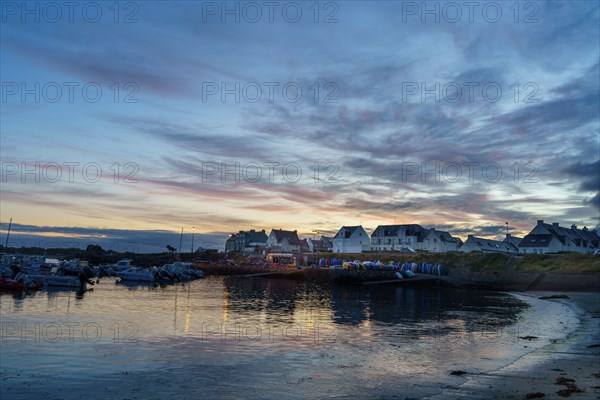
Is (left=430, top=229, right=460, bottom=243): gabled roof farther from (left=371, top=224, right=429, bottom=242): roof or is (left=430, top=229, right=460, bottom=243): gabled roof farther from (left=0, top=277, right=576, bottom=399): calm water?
(left=0, top=277, right=576, bottom=399): calm water

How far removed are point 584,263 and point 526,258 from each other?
582 inches

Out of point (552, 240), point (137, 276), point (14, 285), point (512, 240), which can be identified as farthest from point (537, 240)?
point (14, 285)

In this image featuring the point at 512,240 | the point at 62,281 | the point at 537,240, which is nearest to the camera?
the point at 62,281

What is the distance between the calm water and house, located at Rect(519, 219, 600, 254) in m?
93.3

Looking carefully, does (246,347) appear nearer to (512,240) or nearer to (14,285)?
(14,285)

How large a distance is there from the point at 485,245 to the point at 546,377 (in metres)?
148

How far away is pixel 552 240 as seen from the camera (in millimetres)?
131625

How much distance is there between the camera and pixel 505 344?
2934 cm

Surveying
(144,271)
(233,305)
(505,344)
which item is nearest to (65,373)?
(505,344)

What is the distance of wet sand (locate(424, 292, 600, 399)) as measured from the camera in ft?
56.3

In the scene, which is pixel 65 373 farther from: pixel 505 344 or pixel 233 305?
pixel 233 305

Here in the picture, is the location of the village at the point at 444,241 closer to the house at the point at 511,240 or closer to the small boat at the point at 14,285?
the house at the point at 511,240

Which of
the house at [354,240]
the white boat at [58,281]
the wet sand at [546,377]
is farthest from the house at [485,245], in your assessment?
the wet sand at [546,377]

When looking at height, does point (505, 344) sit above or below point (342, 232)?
below
